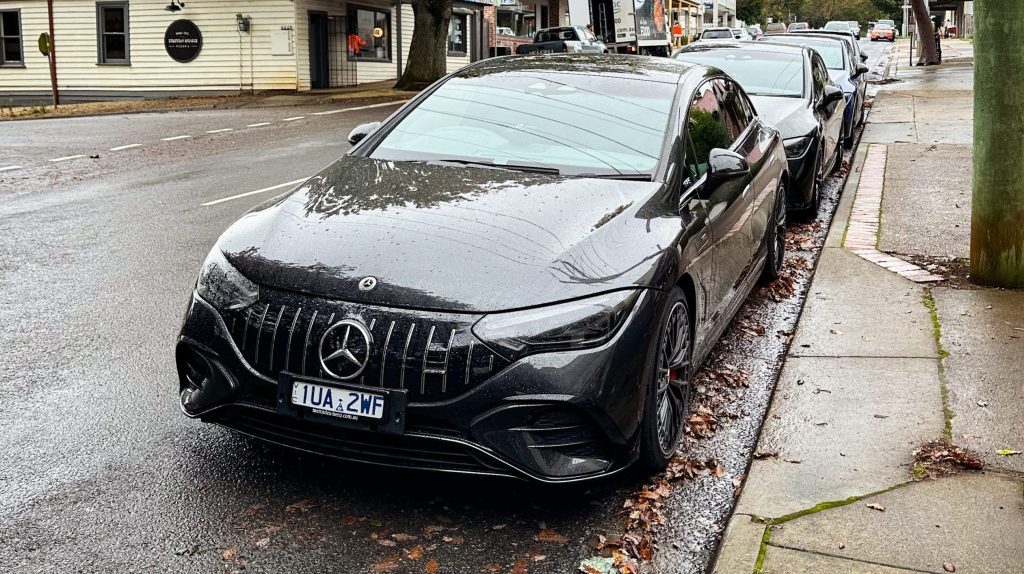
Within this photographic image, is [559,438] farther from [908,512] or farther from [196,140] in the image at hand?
[196,140]

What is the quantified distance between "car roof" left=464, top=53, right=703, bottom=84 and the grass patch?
6.68 ft

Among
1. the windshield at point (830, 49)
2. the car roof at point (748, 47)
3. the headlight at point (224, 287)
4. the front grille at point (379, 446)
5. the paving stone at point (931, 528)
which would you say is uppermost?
the windshield at point (830, 49)

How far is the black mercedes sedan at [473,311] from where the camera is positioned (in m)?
3.62

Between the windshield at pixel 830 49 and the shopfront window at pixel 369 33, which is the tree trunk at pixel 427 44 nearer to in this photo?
the shopfront window at pixel 369 33

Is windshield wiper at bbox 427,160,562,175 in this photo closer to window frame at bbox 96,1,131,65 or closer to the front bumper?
the front bumper

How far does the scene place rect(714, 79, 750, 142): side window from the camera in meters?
6.26

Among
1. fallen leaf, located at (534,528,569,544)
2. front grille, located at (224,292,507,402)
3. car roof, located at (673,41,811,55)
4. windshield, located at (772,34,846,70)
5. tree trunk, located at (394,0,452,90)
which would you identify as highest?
tree trunk, located at (394,0,452,90)

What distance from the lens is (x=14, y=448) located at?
14.3 ft

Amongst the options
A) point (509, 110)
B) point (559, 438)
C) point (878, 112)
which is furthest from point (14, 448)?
point (878, 112)

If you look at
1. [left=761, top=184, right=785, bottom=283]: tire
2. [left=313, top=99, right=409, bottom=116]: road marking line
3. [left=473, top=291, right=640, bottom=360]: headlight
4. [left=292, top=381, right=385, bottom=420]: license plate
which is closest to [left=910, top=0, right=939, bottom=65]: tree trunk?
[left=313, top=99, right=409, bottom=116]: road marking line

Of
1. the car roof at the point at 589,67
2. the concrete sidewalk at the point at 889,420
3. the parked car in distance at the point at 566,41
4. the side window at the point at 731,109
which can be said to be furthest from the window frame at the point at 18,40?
the side window at the point at 731,109

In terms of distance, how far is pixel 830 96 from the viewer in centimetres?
1102

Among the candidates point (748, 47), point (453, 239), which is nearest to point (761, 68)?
point (748, 47)

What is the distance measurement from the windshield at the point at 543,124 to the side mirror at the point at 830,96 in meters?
5.74
